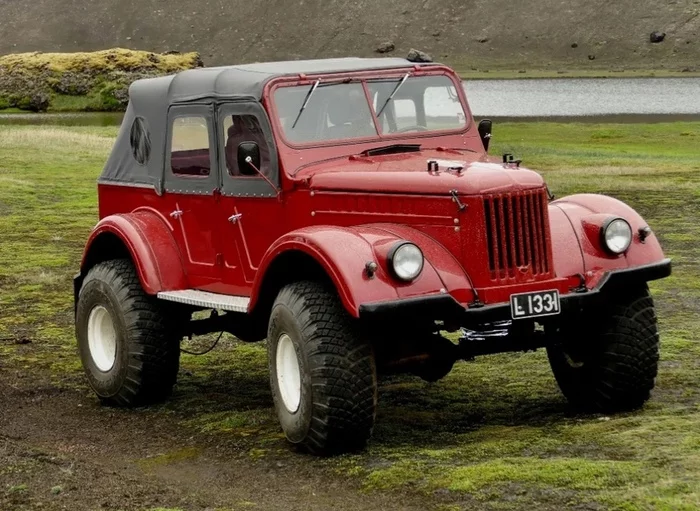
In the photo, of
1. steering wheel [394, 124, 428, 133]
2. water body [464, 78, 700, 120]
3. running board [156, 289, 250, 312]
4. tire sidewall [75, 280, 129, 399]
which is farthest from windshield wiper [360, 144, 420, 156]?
water body [464, 78, 700, 120]

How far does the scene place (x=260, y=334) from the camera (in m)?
10.5

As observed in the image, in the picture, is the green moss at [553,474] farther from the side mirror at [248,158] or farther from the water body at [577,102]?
the water body at [577,102]

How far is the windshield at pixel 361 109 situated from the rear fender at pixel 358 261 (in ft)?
4.46

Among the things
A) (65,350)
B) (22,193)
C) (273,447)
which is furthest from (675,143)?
(273,447)

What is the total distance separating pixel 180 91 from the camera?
10664 millimetres

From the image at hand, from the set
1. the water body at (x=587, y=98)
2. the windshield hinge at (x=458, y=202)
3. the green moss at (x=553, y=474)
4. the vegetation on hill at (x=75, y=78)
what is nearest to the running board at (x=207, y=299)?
the windshield hinge at (x=458, y=202)

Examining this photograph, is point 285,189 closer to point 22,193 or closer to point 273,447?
point 273,447

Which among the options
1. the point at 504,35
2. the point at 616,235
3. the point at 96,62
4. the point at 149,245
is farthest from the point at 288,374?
the point at 504,35

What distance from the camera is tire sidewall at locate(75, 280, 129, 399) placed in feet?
34.3

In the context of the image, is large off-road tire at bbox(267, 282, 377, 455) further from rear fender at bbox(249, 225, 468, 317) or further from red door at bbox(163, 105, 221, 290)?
red door at bbox(163, 105, 221, 290)

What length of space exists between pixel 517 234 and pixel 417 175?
0.77 m

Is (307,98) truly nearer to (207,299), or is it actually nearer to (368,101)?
(368,101)

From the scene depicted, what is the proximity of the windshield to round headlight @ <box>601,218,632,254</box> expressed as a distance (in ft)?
5.85

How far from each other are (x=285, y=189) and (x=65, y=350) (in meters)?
4.49
